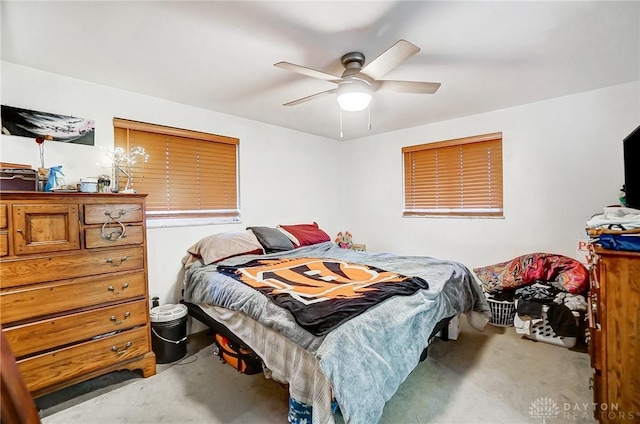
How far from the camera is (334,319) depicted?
57.5 inches

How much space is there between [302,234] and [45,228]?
7.71 ft

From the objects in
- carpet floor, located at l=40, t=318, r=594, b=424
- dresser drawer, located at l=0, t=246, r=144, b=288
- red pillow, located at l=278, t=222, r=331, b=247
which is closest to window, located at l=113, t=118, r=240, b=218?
red pillow, located at l=278, t=222, r=331, b=247

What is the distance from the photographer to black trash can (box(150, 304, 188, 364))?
2367mm

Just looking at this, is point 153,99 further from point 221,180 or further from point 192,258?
point 192,258

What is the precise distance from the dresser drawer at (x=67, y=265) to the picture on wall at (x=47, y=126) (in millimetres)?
1006

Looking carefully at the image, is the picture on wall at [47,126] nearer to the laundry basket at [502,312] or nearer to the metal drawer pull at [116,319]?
the metal drawer pull at [116,319]

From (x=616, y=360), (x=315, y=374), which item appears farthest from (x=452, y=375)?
(x=315, y=374)

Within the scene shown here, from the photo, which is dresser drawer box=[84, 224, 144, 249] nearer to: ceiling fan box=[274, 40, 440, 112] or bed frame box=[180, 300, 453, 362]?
bed frame box=[180, 300, 453, 362]

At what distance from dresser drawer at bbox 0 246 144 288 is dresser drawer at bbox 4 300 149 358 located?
0.26 metres

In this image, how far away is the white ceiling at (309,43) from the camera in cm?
158

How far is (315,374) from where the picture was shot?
53.6 inches

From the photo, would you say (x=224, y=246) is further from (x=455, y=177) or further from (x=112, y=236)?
(x=455, y=177)

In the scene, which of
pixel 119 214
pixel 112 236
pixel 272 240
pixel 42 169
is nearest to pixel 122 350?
pixel 112 236

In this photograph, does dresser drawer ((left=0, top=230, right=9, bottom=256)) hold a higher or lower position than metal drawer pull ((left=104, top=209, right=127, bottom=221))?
lower
